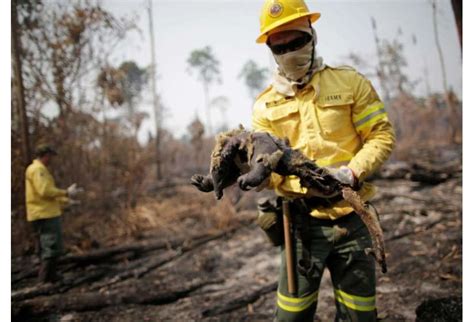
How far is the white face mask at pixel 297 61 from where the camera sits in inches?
66.9

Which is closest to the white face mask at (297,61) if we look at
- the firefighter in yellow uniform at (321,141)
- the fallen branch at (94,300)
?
the firefighter in yellow uniform at (321,141)

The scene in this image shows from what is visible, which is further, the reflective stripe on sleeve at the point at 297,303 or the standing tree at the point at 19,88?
the standing tree at the point at 19,88

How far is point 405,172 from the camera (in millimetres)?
8414

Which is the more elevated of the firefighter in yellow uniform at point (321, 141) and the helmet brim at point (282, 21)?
the helmet brim at point (282, 21)

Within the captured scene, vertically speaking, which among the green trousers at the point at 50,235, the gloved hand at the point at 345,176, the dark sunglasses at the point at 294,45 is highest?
the dark sunglasses at the point at 294,45

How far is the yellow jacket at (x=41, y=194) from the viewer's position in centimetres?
438

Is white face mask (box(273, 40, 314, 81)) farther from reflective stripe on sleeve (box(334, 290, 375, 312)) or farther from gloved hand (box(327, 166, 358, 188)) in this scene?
reflective stripe on sleeve (box(334, 290, 375, 312))

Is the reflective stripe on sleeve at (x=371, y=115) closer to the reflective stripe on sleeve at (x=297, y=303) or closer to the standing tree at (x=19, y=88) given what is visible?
the reflective stripe on sleeve at (x=297, y=303)

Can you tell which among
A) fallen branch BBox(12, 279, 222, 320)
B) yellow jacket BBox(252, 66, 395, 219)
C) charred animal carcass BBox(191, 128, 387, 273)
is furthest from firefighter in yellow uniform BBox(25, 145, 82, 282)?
yellow jacket BBox(252, 66, 395, 219)

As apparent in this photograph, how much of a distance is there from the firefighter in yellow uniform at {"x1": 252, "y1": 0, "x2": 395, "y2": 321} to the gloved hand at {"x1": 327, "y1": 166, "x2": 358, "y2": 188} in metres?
0.18

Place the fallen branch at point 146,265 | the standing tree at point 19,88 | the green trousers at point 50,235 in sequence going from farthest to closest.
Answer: the standing tree at point 19,88, the green trousers at point 50,235, the fallen branch at point 146,265

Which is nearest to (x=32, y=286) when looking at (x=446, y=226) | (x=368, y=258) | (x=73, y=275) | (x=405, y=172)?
(x=73, y=275)

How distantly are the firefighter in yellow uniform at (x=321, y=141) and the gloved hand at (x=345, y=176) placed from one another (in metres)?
0.18

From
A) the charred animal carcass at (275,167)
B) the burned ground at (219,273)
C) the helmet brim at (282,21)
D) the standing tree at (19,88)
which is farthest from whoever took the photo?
the standing tree at (19,88)
